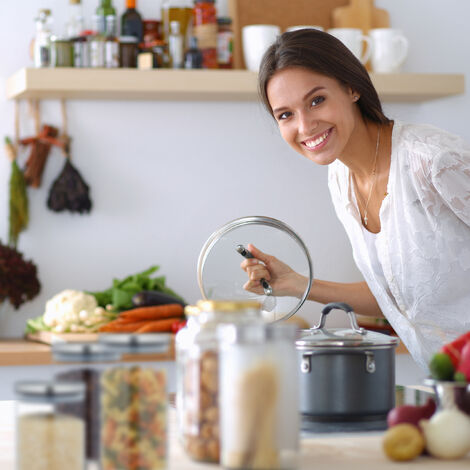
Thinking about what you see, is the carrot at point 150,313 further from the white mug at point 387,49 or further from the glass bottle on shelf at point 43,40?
the white mug at point 387,49

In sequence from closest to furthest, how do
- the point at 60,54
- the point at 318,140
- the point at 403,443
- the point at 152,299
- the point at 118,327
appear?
the point at 403,443 < the point at 318,140 < the point at 118,327 < the point at 152,299 < the point at 60,54

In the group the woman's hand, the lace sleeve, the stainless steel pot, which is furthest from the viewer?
the lace sleeve

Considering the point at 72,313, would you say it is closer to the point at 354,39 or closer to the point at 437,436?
the point at 354,39

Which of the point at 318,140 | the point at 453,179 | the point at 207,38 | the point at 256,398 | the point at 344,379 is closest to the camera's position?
the point at 256,398

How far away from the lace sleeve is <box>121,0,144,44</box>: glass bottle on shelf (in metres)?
1.50

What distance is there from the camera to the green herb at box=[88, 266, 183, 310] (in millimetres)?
2678

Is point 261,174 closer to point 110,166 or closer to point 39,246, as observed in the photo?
point 110,166

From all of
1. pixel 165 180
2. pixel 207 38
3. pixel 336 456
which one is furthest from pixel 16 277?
pixel 336 456

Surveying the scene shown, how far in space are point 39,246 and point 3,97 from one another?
1.70 ft

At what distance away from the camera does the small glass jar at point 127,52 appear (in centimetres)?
280

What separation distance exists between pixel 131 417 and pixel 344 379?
0.40 metres

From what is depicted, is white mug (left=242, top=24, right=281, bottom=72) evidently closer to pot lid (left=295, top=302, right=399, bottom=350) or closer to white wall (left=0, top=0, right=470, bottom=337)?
white wall (left=0, top=0, right=470, bottom=337)

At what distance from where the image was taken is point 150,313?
2.59 m

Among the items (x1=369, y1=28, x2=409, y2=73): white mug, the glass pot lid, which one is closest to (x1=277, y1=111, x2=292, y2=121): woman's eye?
the glass pot lid
